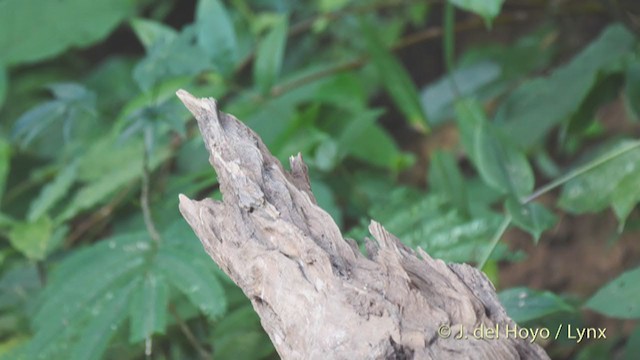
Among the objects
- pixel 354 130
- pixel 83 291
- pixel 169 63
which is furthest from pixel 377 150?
pixel 83 291

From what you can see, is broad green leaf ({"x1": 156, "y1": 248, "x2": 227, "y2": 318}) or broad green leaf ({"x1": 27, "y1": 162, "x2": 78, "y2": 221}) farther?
broad green leaf ({"x1": 27, "y1": 162, "x2": 78, "y2": 221})

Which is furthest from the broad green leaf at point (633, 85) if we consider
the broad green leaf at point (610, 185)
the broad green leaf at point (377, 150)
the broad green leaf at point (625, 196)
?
the broad green leaf at point (377, 150)

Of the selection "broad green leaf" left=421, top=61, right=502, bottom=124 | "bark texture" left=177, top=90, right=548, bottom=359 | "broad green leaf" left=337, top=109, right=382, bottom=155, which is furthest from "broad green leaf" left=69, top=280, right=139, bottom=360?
"broad green leaf" left=421, top=61, right=502, bottom=124

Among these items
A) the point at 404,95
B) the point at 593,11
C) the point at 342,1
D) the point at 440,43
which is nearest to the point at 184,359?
the point at 404,95

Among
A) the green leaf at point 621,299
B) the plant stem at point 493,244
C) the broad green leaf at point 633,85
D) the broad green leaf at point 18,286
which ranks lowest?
the green leaf at point 621,299

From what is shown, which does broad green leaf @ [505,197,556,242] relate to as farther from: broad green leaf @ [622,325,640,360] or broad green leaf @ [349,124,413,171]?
broad green leaf @ [349,124,413,171]

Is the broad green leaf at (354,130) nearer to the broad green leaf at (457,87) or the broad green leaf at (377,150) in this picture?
the broad green leaf at (377,150)

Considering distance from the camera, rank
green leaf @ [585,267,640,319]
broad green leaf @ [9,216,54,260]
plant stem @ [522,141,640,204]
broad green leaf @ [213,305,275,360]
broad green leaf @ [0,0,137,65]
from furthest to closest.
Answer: broad green leaf @ [0,0,137,65] < broad green leaf @ [9,216,54,260] < broad green leaf @ [213,305,275,360] < plant stem @ [522,141,640,204] < green leaf @ [585,267,640,319]
